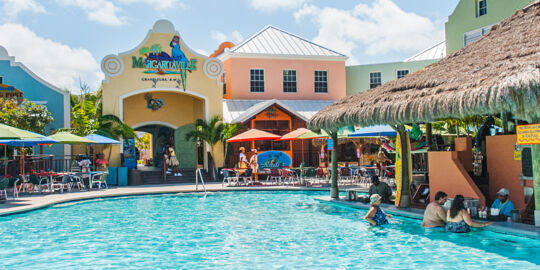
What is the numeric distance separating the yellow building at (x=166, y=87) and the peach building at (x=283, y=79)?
6.66 feet

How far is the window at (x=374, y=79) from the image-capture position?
30922mm

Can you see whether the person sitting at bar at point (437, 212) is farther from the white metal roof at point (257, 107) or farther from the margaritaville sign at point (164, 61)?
the margaritaville sign at point (164, 61)

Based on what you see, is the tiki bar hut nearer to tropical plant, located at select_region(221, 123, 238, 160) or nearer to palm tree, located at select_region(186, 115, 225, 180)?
tropical plant, located at select_region(221, 123, 238, 160)

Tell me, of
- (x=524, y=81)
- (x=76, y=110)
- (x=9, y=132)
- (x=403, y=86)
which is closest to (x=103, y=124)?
(x=76, y=110)

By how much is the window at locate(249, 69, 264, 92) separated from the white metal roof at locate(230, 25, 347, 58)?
1.14 metres

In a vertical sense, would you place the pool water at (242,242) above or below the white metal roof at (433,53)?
below

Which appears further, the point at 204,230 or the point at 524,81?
the point at 204,230

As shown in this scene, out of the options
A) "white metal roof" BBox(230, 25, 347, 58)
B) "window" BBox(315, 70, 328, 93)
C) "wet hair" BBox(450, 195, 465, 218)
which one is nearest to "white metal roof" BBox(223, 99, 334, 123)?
"window" BBox(315, 70, 328, 93)

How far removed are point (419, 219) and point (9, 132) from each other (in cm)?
1198

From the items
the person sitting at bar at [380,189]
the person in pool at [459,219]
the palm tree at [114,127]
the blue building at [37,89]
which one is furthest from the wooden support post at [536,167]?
the blue building at [37,89]

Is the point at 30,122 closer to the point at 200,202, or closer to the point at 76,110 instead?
the point at 76,110

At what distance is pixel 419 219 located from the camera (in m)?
12.2

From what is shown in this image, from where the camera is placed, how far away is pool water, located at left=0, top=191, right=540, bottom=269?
27.6 feet

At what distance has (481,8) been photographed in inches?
872
